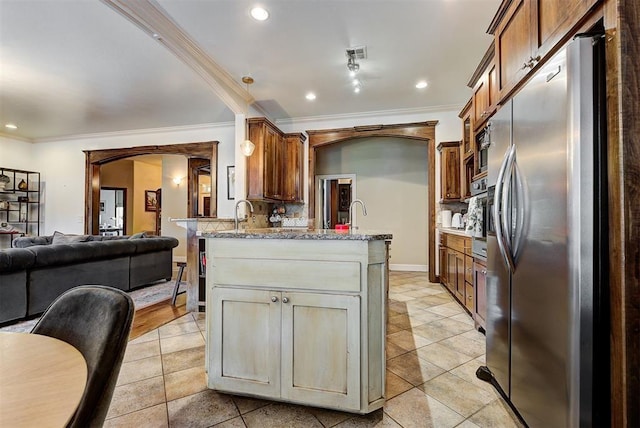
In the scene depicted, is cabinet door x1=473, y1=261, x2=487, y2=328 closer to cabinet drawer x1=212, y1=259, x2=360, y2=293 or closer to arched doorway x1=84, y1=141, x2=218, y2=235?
cabinet drawer x1=212, y1=259, x2=360, y2=293

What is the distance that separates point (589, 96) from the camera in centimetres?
107

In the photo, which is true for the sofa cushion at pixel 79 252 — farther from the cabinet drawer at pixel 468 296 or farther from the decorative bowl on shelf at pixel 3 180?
the decorative bowl on shelf at pixel 3 180

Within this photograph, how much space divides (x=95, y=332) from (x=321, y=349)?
1030 mm

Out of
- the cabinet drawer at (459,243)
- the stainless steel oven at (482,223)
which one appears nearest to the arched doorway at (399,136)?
the cabinet drawer at (459,243)

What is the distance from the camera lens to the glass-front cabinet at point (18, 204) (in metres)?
6.46

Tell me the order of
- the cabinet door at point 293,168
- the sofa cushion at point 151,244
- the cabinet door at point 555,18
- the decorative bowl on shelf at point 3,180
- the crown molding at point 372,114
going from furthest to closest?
the decorative bowl on shelf at point 3,180
the cabinet door at point 293,168
the crown molding at point 372,114
the sofa cushion at point 151,244
the cabinet door at point 555,18

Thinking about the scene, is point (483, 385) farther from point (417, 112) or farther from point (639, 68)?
point (417, 112)

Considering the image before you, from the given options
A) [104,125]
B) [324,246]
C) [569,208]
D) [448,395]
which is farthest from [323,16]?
[104,125]

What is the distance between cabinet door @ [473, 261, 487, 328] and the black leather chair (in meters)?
2.63

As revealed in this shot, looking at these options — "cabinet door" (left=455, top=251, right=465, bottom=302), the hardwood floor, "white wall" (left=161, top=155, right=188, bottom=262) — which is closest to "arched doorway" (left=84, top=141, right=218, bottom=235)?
"white wall" (left=161, top=155, right=188, bottom=262)

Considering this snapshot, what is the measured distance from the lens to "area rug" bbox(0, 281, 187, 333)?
2875 mm

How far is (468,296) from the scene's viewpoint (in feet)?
10.3

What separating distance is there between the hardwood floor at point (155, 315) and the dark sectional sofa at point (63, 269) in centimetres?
84

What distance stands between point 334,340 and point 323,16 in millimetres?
2744
